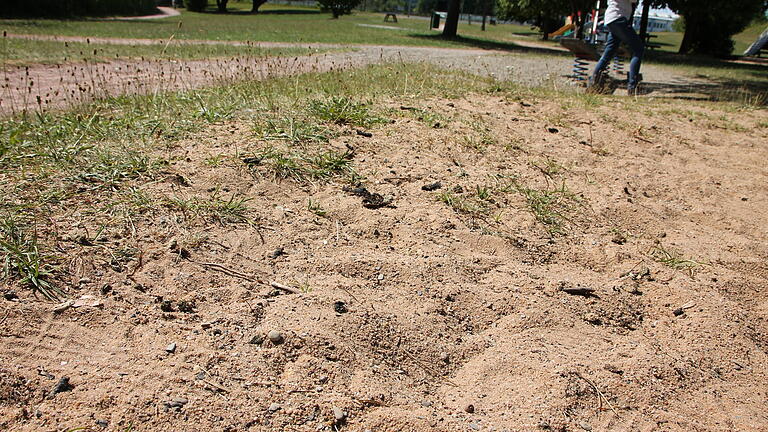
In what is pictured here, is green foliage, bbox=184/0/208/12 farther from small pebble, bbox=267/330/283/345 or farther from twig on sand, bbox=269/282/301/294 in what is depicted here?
small pebble, bbox=267/330/283/345

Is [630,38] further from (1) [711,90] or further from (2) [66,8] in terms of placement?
(2) [66,8]

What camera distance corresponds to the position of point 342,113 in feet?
15.3

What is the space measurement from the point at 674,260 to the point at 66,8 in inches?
1069

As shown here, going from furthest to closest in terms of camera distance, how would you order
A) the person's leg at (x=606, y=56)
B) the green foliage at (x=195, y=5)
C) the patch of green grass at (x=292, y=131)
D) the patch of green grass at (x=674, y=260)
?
the green foliage at (x=195, y=5) → the person's leg at (x=606, y=56) → the patch of green grass at (x=292, y=131) → the patch of green grass at (x=674, y=260)

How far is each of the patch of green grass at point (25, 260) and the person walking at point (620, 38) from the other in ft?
22.0

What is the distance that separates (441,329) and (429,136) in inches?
95.4

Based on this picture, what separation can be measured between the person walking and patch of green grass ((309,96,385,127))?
3954 mm

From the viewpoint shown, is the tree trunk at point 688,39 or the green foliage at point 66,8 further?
the tree trunk at point 688,39

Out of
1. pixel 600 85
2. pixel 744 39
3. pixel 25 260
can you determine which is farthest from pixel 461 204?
pixel 744 39

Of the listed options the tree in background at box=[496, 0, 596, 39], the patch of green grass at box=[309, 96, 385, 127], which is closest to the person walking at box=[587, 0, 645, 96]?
the patch of green grass at box=[309, 96, 385, 127]

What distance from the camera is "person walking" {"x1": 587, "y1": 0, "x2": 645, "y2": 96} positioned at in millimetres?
7621

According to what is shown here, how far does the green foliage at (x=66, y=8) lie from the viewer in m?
22.0

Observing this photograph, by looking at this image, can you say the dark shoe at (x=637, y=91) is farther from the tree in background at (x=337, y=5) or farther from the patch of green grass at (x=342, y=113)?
the tree in background at (x=337, y=5)

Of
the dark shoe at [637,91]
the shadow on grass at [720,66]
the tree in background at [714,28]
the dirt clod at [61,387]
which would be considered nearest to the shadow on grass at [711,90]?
the dark shoe at [637,91]
